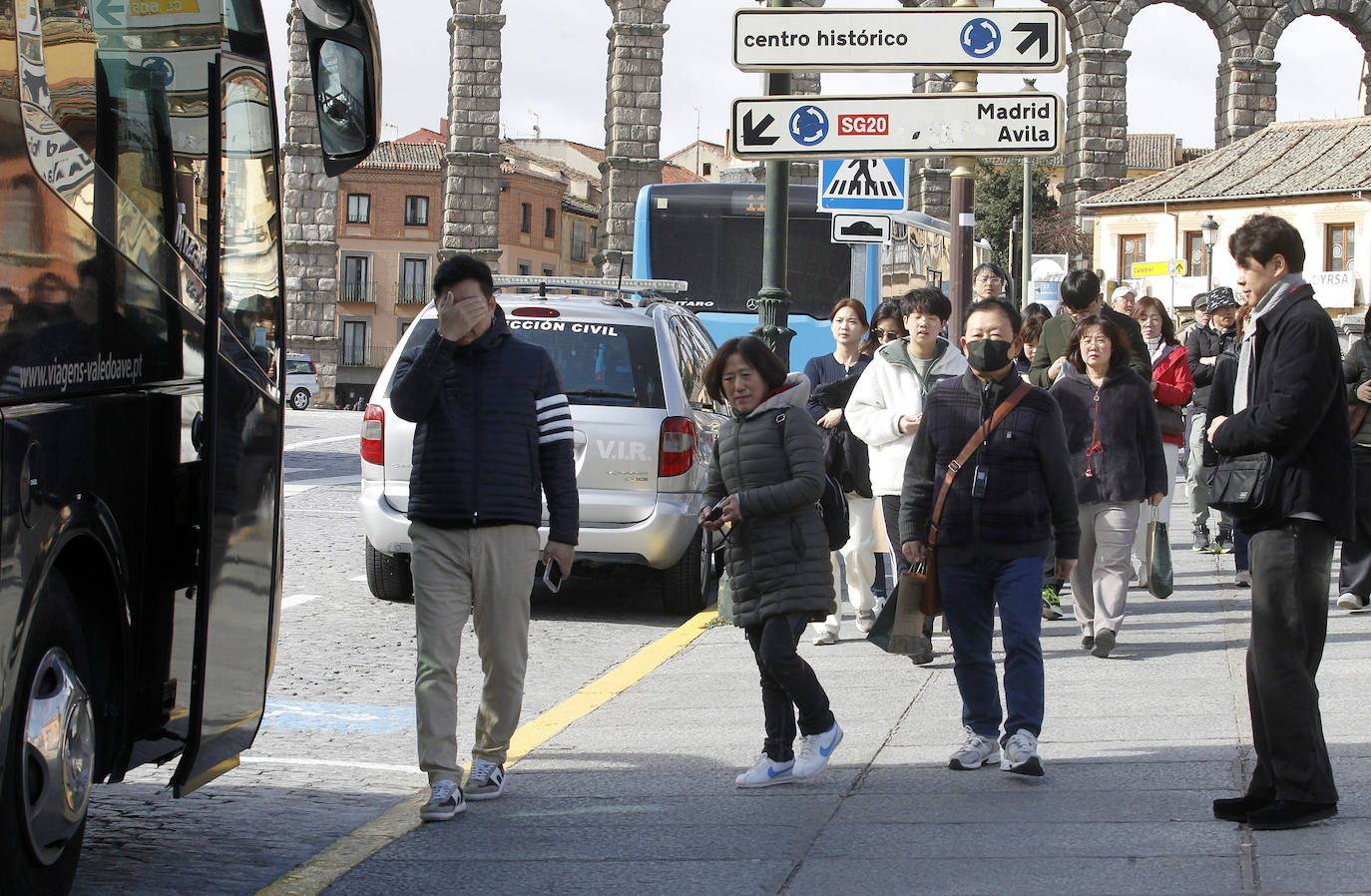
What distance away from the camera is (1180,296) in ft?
191

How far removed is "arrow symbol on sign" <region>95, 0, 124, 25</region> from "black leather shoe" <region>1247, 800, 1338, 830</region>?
147 inches

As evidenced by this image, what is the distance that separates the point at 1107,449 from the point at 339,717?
4031 millimetres

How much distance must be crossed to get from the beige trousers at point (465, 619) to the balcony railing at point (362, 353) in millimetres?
80291

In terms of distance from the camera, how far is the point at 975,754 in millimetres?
6164

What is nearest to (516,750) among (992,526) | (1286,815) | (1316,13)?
(992,526)

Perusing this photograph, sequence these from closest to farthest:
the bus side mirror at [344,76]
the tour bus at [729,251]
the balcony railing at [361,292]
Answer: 1. the bus side mirror at [344,76]
2. the tour bus at [729,251]
3. the balcony railing at [361,292]

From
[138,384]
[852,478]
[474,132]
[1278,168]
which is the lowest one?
[852,478]

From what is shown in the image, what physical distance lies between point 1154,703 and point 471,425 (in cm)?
315

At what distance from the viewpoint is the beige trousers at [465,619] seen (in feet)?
18.8

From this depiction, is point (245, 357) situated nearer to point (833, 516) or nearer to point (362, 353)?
point (833, 516)

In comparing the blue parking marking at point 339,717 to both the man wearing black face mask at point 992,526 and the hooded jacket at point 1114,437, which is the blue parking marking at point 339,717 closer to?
the man wearing black face mask at point 992,526

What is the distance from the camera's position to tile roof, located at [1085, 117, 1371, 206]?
58.3 metres

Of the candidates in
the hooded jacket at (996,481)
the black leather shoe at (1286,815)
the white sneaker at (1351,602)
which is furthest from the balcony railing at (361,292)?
the black leather shoe at (1286,815)

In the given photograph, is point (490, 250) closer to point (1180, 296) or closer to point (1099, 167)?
point (1099, 167)
